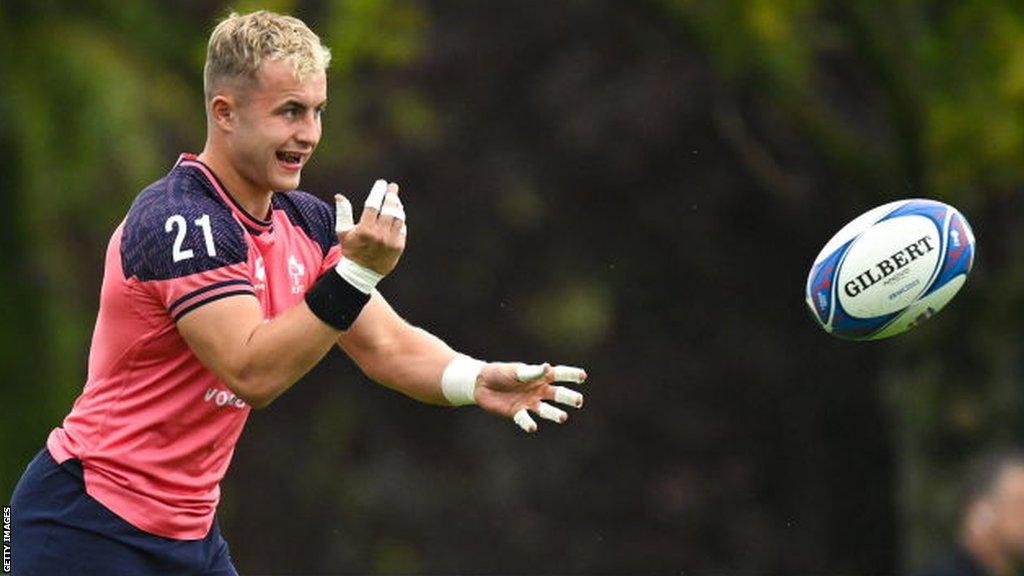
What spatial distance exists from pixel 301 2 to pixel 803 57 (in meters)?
3.88

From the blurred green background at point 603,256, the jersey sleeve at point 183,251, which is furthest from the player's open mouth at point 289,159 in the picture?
the blurred green background at point 603,256

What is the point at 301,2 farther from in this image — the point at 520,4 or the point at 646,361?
the point at 646,361

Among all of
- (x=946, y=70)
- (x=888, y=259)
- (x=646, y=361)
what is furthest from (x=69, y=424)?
(x=646, y=361)

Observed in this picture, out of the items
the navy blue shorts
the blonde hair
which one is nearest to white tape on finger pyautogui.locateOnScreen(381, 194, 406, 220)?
the blonde hair

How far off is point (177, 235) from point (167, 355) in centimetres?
37

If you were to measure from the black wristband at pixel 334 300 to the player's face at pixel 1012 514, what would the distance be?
3955 mm

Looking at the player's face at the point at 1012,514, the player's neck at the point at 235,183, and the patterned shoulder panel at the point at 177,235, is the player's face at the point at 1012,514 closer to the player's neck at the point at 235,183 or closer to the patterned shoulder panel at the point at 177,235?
the player's neck at the point at 235,183

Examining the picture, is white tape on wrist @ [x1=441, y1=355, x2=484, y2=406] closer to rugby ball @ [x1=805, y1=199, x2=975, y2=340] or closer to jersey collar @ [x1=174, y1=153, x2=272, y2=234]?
Answer: jersey collar @ [x1=174, y1=153, x2=272, y2=234]

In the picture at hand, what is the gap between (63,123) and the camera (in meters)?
13.4

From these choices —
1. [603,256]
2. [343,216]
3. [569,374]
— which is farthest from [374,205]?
[603,256]

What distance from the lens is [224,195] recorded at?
538 centimetres

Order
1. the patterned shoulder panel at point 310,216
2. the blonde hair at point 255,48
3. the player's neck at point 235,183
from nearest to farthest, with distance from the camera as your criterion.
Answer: the blonde hair at point 255,48, the player's neck at point 235,183, the patterned shoulder panel at point 310,216

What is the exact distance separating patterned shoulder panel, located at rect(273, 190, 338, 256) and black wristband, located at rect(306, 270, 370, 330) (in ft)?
2.21

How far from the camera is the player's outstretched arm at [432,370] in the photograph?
576 cm
